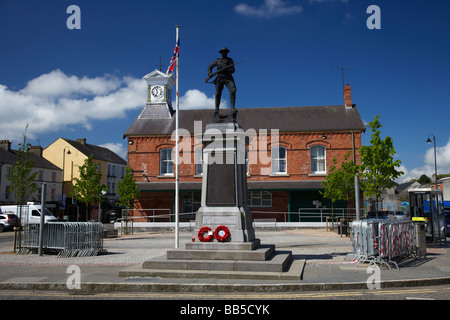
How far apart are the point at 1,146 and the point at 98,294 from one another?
43369 millimetres

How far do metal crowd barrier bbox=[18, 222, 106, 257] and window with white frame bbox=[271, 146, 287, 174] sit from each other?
65.5 ft

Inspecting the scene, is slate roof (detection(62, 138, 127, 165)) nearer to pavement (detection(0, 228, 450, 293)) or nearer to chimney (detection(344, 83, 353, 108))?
chimney (detection(344, 83, 353, 108))

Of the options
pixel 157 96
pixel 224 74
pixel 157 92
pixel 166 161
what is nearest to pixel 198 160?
pixel 166 161

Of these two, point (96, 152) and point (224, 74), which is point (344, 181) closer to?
point (224, 74)

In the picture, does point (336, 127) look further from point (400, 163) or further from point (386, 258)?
point (386, 258)

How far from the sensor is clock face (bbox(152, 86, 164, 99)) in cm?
3575

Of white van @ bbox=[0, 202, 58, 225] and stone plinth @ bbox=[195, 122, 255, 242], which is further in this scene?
white van @ bbox=[0, 202, 58, 225]

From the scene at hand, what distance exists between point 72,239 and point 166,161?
19.5 m

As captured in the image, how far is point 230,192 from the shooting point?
35.3ft

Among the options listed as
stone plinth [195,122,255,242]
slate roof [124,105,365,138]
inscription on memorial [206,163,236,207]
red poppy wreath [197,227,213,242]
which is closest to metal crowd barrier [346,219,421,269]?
stone plinth [195,122,255,242]

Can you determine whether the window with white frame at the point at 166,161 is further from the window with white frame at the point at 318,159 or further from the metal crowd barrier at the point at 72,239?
the metal crowd barrier at the point at 72,239

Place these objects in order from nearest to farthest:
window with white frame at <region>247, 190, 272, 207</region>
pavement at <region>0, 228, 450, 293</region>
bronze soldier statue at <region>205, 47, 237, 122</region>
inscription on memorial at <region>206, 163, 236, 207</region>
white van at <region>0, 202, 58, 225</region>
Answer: pavement at <region>0, 228, 450, 293</region>
inscription on memorial at <region>206, 163, 236, 207</region>
bronze soldier statue at <region>205, 47, 237, 122</region>
window with white frame at <region>247, 190, 272, 207</region>
white van at <region>0, 202, 58, 225</region>
